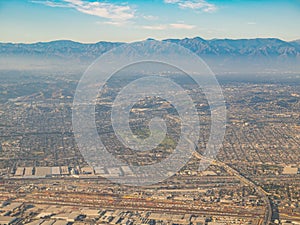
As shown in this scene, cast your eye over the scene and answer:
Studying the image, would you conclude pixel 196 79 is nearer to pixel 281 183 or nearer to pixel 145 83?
pixel 145 83

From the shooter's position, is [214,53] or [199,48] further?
[214,53]

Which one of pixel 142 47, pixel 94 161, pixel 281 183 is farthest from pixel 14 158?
pixel 142 47

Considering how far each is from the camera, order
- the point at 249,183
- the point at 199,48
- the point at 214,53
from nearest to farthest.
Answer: the point at 249,183
the point at 199,48
the point at 214,53

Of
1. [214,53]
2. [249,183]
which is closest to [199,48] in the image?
[214,53]

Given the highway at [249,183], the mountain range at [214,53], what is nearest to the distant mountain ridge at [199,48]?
the mountain range at [214,53]

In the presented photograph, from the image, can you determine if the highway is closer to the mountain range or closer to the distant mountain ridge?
the mountain range

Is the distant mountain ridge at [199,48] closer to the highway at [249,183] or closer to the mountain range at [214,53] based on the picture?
the mountain range at [214,53]

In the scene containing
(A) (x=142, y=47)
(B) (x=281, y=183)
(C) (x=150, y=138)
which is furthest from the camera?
(A) (x=142, y=47)

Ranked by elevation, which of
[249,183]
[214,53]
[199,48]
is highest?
[199,48]

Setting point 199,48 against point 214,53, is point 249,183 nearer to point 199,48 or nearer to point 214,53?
point 199,48
